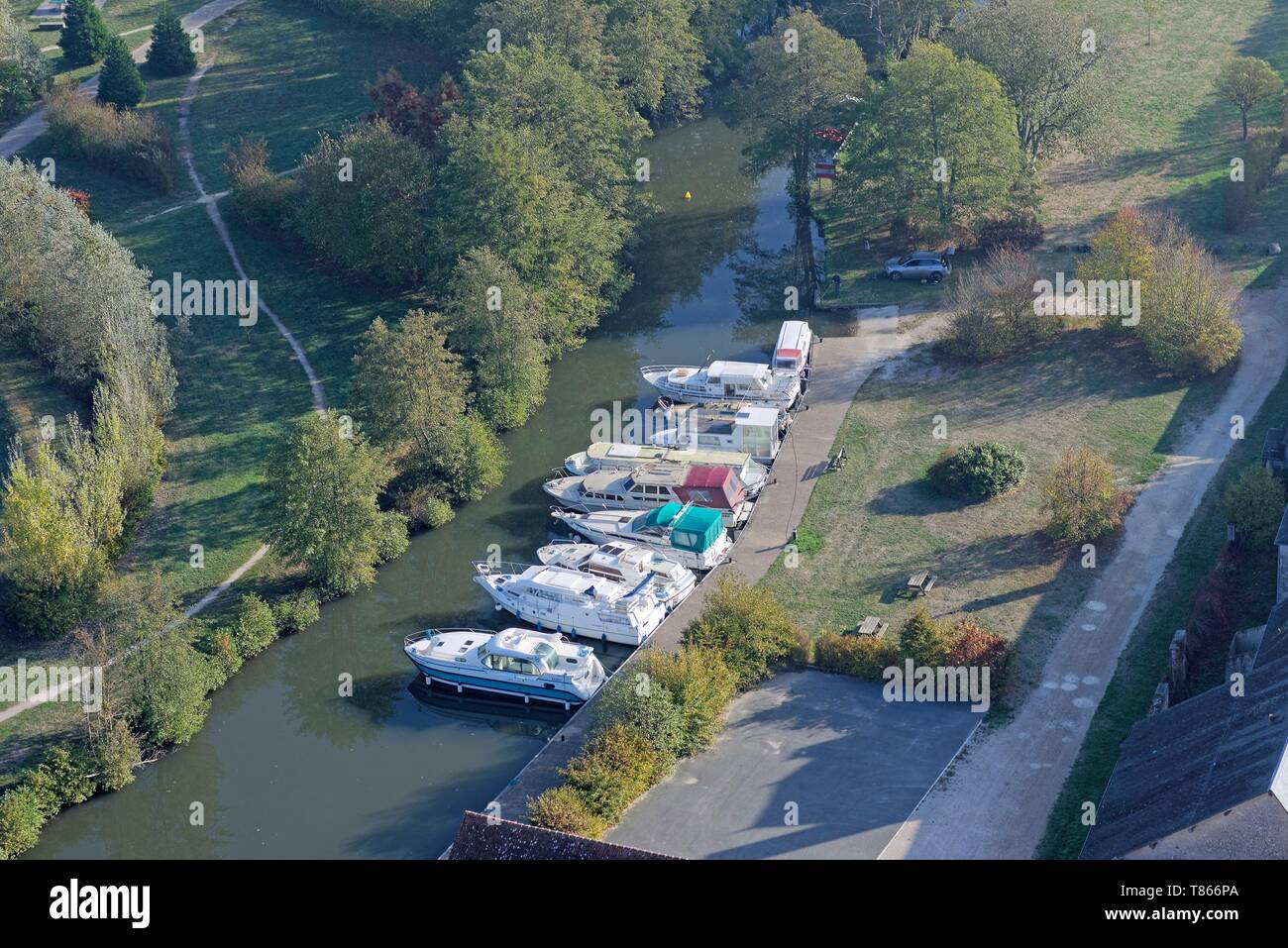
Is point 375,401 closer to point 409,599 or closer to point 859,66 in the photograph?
point 409,599

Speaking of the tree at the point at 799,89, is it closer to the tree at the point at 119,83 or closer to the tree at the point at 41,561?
the tree at the point at 119,83

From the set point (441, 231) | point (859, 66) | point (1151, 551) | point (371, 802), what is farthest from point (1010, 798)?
point (859, 66)

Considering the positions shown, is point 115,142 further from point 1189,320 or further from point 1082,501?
point 1189,320

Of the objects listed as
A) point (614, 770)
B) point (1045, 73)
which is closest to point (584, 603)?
point (614, 770)

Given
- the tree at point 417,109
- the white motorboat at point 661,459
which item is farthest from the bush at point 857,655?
the tree at point 417,109

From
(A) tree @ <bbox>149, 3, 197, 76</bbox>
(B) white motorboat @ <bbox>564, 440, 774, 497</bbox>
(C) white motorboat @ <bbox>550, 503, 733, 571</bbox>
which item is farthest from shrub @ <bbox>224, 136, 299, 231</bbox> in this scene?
(C) white motorboat @ <bbox>550, 503, 733, 571</bbox>

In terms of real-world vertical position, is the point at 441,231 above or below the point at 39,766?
above
